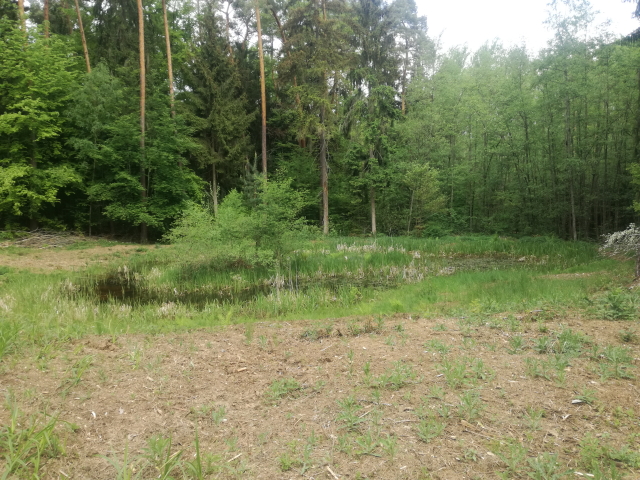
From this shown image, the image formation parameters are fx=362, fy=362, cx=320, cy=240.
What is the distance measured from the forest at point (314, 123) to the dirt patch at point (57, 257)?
2889 millimetres

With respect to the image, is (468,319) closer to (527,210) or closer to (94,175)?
(527,210)

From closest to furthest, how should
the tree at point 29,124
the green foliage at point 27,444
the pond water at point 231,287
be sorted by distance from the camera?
1. the green foliage at point 27,444
2. the pond water at point 231,287
3. the tree at point 29,124

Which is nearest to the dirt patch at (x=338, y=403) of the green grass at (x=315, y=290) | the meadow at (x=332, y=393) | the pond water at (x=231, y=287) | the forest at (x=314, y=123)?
the meadow at (x=332, y=393)

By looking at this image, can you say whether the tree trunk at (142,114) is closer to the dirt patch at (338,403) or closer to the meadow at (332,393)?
the meadow at (332,393)

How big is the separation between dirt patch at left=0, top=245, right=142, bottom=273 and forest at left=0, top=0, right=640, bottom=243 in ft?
9.48

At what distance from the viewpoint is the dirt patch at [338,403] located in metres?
2.42

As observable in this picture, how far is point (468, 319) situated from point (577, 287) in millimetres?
3667

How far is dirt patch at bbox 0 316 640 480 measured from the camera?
2.42 m

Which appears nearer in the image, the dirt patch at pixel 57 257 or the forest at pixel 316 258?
the forest at pixel 316 258

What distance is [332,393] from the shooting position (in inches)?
128

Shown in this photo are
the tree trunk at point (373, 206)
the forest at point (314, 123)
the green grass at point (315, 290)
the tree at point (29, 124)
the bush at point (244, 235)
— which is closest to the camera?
the green grass at point (315, 290)

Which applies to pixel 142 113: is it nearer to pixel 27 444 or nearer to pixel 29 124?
pixel 29 124

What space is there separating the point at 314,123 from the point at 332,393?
59.5ft

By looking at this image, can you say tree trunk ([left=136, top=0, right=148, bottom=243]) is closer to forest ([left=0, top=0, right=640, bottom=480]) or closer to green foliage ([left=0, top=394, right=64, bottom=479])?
forest ([left=0, top=0, right=640, bottom=480])
